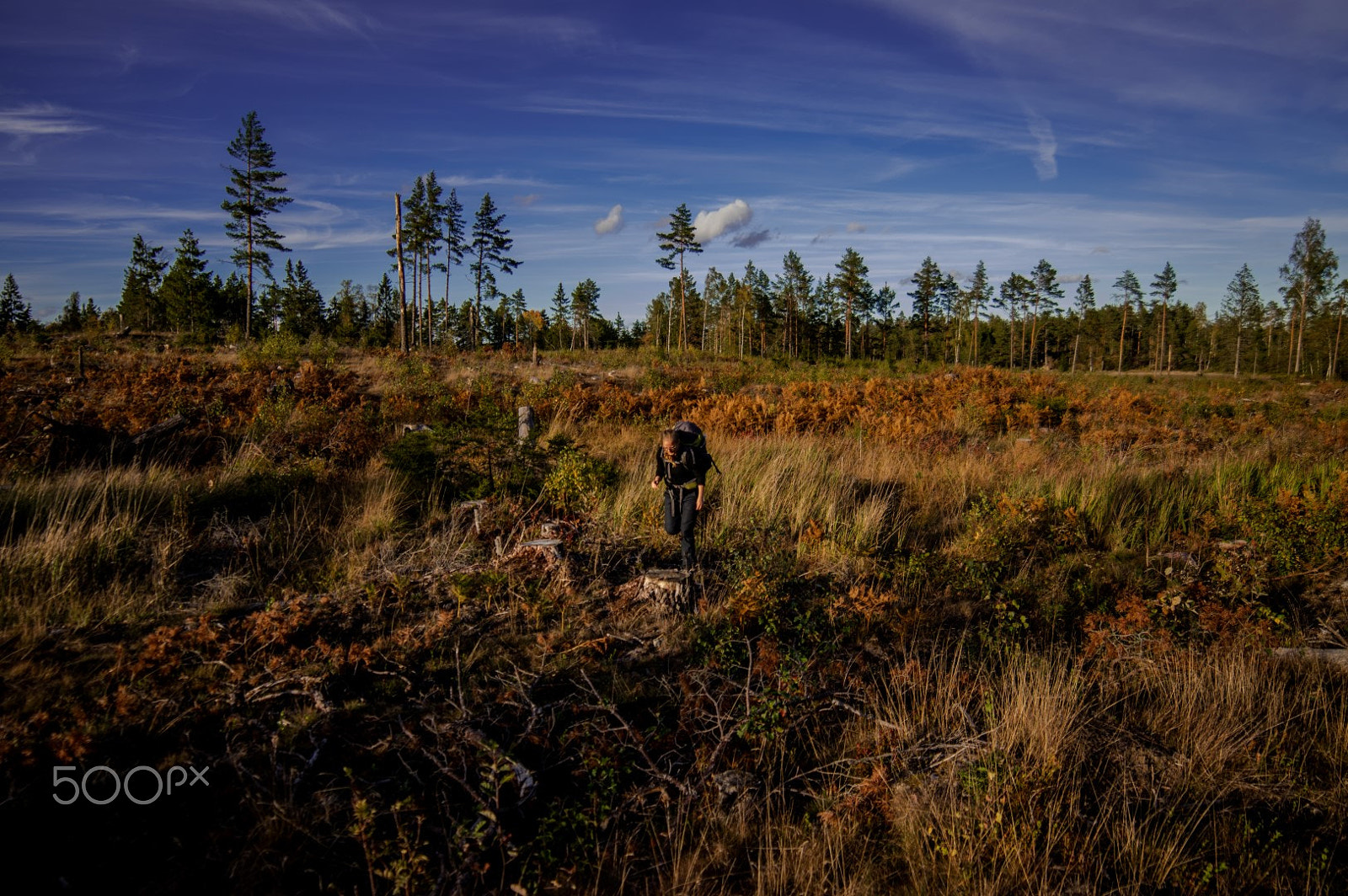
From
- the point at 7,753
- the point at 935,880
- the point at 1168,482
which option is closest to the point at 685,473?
the point at 935,880

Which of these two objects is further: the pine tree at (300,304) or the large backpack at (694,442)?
the pine tree at (300,304)

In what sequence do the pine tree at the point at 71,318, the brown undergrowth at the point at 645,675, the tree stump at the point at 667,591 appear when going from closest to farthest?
the brown undergrowth at the point at 645,675 < the tree stump at the point at 667,591 < the pine tree at the point at 71,318

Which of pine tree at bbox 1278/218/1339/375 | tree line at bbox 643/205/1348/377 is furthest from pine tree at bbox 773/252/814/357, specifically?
pine tree at bbox 1278/218/1339/375

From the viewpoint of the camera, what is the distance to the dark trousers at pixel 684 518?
4.98 metres

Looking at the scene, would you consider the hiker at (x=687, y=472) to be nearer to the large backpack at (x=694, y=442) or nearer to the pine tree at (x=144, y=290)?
the large backpack at (x=694, y=442)

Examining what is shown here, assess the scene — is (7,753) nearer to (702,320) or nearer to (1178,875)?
(1178,875)

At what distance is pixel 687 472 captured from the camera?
5004 millimetres

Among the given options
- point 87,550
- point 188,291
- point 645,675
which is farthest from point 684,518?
point 188,291

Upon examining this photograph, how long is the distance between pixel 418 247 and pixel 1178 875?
43964 mm

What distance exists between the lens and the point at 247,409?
909cm

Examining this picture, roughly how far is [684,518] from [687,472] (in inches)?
15.4

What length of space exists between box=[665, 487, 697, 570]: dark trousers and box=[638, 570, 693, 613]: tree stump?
346 mm

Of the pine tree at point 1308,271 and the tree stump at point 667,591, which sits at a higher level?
the pine tree at point 1308,271

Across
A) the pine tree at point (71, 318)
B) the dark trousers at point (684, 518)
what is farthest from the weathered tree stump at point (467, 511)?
the pine tree at point (71, 318)
